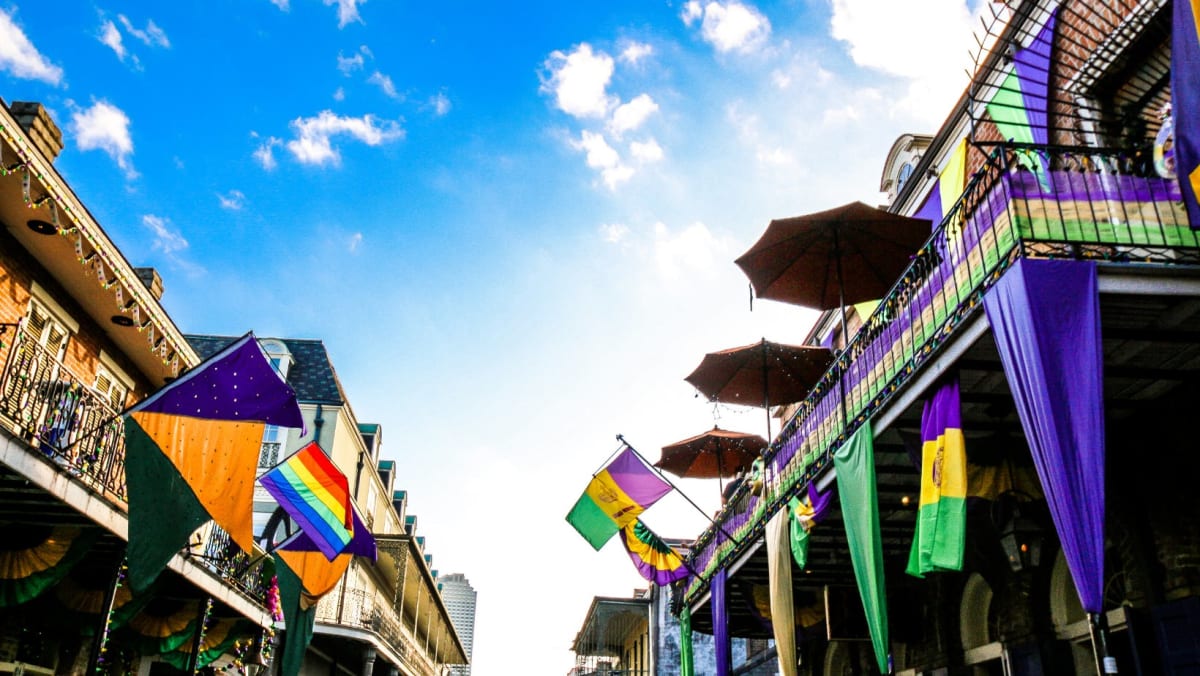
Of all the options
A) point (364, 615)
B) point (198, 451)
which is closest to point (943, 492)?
point (198, 451)

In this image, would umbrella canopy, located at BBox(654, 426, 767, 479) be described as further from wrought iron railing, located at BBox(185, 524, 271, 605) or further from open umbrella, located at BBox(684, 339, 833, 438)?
wrought iron railing, located at BBox(185, 524, 271, 605)

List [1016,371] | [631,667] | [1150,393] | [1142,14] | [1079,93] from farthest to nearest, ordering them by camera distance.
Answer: [631,667]
[1079,93]
[1142,14]
[1150,393]
[1016,371]

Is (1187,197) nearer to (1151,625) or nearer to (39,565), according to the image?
(1151,625)

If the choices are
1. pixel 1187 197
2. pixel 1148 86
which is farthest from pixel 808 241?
pixel 1187 197

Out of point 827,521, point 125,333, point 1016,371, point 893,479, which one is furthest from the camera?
point 125,333

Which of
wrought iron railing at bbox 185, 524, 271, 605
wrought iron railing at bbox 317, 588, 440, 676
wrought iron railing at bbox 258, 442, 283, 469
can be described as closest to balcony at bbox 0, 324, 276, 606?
wrought iron railing at bbox 185, 524, 271, 605

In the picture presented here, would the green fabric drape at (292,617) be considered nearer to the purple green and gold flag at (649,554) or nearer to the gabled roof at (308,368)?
the purple green and gold flag at (649,554)

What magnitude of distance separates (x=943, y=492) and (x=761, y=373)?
8.61m

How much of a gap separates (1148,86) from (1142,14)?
2.40 feet

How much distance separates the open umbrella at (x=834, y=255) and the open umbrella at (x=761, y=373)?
7.44 feet

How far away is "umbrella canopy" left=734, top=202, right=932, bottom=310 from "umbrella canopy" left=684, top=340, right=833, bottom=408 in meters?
2.26

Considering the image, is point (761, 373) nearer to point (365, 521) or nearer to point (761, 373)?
point (761, 373)

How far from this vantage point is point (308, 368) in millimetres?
26812

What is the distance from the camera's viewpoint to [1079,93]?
8.95 meters
